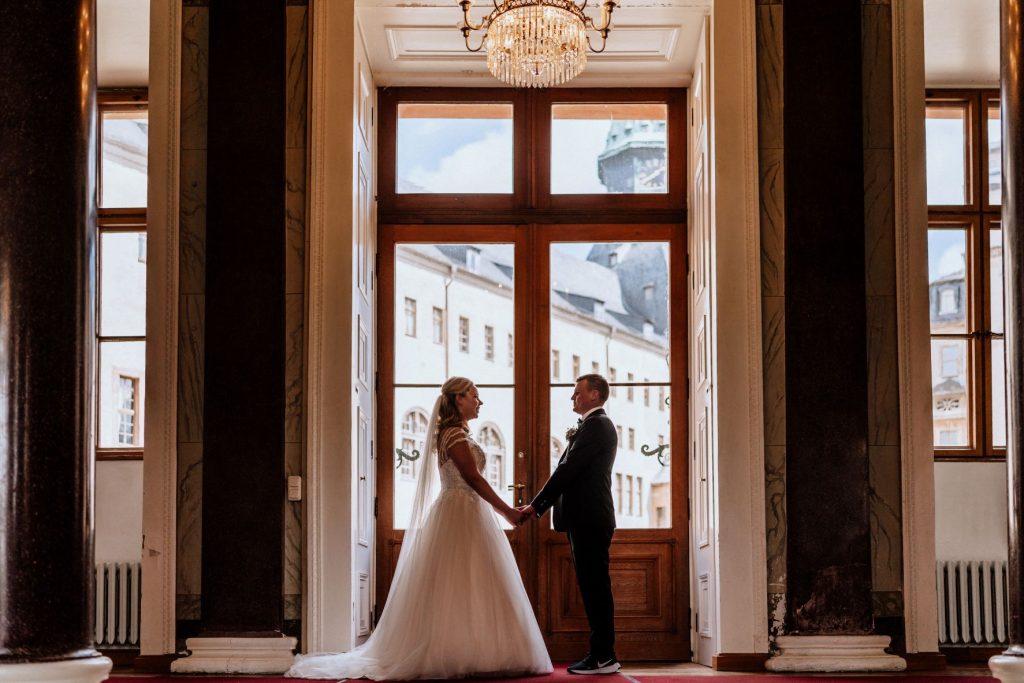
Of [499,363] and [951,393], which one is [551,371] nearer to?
[499,363]

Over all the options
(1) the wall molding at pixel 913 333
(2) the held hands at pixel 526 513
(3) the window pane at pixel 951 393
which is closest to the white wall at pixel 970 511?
(3) the window pane at pixel 951 393

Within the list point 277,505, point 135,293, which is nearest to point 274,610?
point 277,505

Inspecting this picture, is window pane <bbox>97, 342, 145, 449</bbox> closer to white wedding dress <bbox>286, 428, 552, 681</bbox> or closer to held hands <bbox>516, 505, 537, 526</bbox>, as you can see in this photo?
white wedding dress <bbox>286, 428, 552, 681</bbox>

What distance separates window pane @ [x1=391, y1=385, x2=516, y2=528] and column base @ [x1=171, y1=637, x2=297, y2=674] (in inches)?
67.8

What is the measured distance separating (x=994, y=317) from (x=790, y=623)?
10.2 feet

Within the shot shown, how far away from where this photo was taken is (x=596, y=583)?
7.29 m

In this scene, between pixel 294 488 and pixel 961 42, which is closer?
pixel 294 488

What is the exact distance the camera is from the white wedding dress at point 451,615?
22.1 ft

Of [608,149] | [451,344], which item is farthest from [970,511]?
[451,344]

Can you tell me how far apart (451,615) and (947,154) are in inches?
200

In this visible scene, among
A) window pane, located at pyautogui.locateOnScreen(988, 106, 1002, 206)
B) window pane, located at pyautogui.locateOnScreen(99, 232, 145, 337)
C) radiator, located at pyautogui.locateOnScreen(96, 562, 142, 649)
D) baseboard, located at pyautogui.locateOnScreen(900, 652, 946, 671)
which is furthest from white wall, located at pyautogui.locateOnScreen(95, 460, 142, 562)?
window pane, located at pyautogui.locateOnScreen(988, 106, 1002, 206)

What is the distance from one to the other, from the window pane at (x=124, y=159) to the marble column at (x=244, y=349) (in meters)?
2.35

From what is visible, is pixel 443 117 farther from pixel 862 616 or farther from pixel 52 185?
pixel 52 185

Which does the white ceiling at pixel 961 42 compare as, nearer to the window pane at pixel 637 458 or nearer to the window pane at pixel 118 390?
the window pane at pixel 637 458
